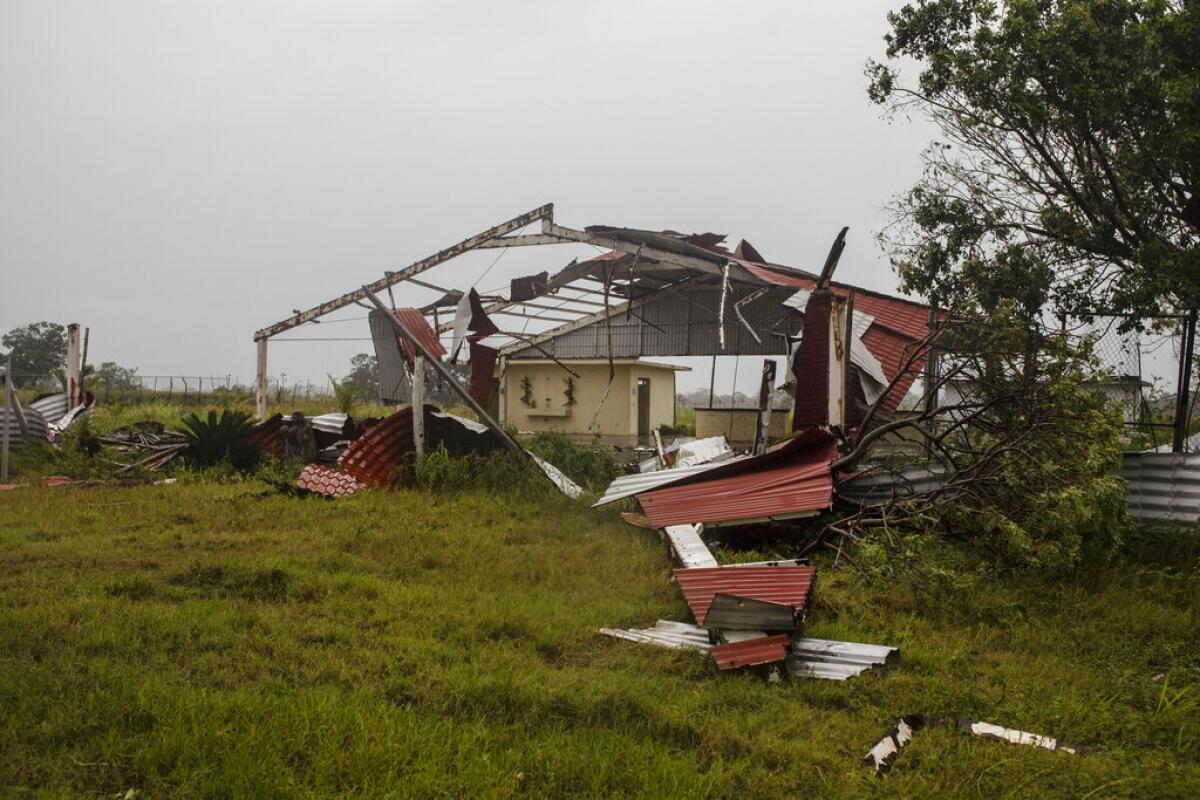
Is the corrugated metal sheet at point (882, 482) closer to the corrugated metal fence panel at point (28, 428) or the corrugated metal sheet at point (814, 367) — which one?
the corrugated metal sheet at point (814, 367)

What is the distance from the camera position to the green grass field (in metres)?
3.61

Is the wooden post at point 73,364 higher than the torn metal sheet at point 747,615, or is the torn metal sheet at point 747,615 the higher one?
Result: the wooden post at point 73,364

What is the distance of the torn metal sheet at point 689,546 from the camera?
6723 millimetres

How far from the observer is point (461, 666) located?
15.5 feet

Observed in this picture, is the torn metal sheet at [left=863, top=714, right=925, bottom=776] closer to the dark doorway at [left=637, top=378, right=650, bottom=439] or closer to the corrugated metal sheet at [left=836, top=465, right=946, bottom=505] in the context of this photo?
the corrugated metal sheet at [left=836, top=465, right=946, bottom=505]

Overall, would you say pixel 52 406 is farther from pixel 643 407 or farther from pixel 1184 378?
pixel 1184 378

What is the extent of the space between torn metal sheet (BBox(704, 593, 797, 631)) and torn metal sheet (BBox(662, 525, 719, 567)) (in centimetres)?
133

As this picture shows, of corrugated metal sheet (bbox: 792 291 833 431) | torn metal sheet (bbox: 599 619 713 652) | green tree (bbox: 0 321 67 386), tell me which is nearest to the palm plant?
corrugated metal sheet (bbox: 792 291 833 431)

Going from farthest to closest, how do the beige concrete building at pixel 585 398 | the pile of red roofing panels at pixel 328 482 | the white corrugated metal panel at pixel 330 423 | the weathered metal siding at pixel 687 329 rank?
the beige concrete building at pixel 585 398, the weathered metal siding at pixel 687 329, the white corrugated metal panel at pixel 330 423, the pile of red roofing panels at pixel 328 482

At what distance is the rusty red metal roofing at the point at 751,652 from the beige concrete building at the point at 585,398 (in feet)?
42.3

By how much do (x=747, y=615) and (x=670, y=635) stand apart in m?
0.58

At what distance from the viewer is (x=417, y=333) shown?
498 inches

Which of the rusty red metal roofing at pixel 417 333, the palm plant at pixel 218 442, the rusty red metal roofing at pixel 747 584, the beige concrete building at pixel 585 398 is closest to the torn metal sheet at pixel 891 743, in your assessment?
the rusty red metal roofing at pixel 747 584

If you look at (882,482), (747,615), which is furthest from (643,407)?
(747,615)
